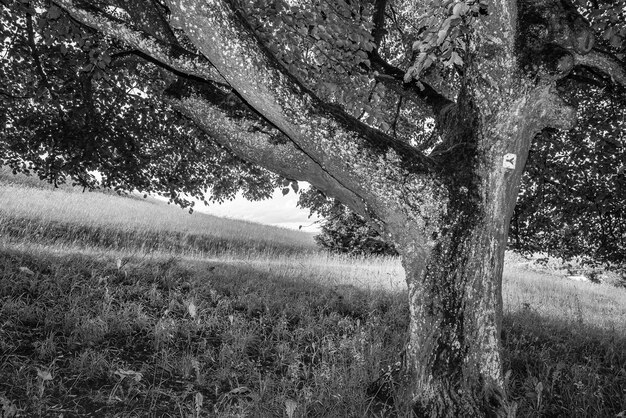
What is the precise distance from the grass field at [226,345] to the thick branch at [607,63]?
3.18 meters

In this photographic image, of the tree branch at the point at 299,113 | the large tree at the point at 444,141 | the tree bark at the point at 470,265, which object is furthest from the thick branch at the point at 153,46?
the tree bark at the point at 470,265

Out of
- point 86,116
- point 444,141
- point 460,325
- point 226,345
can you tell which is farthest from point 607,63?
point 86,116

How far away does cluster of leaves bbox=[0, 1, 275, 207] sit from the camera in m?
7.03

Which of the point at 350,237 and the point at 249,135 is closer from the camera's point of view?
the point at 249,135

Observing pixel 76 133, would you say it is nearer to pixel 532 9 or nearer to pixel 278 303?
pixel 278 303

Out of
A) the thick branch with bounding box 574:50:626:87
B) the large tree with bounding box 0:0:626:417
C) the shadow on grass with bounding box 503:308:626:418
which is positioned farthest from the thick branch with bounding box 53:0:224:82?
the shadow on grass with bounding box 503:308:626:418

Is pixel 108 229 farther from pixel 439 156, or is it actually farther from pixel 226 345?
pixel 439 156

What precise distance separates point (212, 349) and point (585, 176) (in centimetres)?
839

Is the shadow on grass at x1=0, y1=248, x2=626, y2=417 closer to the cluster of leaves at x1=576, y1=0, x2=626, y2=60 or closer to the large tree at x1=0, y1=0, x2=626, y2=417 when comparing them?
the large tree at x1=0, y1=0, x2=626, y2=417

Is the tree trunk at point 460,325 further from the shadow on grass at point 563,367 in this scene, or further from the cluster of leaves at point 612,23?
the cluster of leaves at point 612,23

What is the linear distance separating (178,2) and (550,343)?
6611 mm

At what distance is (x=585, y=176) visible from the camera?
834cm

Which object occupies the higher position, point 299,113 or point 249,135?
point 299,113

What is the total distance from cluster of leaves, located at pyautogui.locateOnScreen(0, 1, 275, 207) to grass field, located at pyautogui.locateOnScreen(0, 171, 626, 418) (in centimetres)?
217
